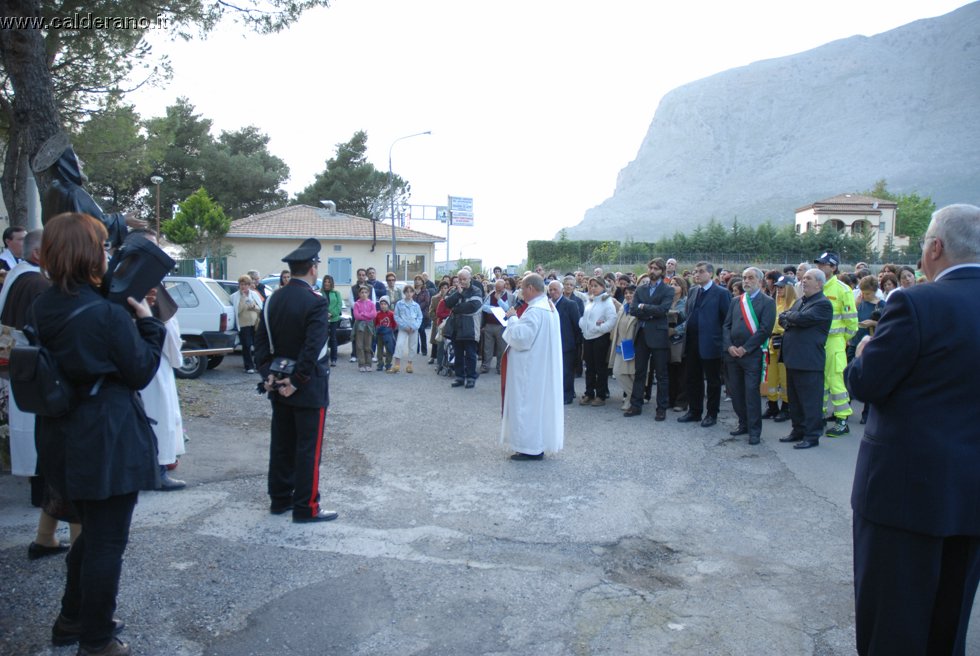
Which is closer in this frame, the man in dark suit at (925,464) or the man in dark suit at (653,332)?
the man in dark suit at (925,464)

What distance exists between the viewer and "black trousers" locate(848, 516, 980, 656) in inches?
108

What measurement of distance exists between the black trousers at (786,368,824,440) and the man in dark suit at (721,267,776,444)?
0.43 m

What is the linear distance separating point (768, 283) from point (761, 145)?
159m

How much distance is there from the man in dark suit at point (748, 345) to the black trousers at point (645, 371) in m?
1.09

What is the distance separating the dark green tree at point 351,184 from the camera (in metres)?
56.2

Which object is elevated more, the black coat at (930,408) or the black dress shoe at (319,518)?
the black coat at (930,408)

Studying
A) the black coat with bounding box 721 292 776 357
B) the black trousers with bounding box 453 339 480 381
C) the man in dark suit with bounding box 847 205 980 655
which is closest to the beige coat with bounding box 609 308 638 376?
the black coat with bounding box 721 292 776 357

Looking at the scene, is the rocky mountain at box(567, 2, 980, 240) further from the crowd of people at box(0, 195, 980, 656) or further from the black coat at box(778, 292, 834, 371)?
the black coat at box(778, 292, 834, 371)

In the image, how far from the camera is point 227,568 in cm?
466

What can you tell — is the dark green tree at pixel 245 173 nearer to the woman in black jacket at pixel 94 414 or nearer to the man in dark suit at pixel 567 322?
the man in dark suit at pixel 567 322

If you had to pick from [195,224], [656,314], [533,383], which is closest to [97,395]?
[533,383]

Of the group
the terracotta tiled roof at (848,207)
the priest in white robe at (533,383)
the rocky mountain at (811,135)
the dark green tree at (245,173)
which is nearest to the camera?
the priest in white robe at (533,383)

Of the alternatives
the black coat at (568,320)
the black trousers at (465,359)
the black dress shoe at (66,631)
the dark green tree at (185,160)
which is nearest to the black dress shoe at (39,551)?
the black dress shoe at (66,631)

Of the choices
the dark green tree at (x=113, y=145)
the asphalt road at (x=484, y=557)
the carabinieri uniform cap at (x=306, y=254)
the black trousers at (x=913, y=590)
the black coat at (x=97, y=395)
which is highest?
the dark green tree at (x=113, y=145)
